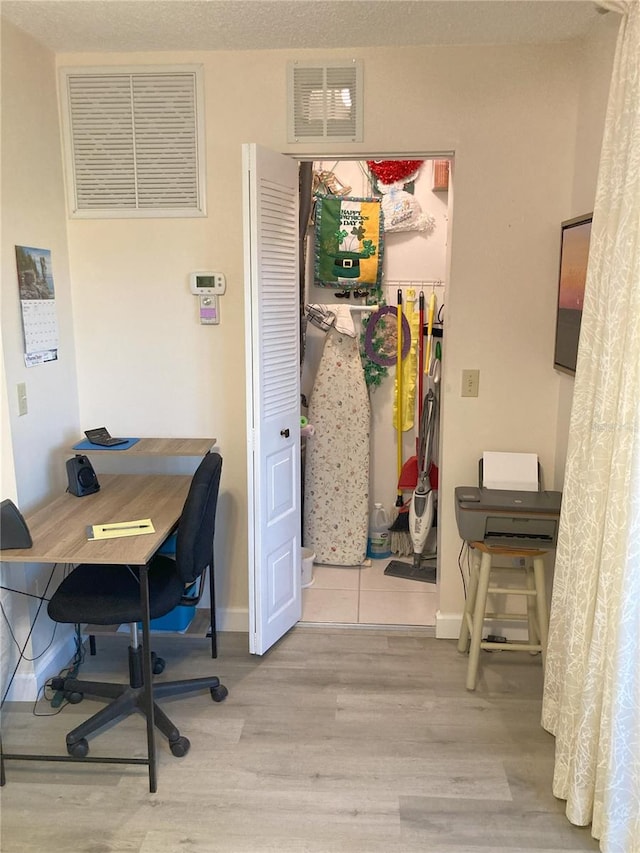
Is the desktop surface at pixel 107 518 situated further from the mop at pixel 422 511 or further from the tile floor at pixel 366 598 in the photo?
the mop at pixel 422 511

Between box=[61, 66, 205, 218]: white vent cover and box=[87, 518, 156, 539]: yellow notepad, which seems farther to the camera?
box=[61, 66, 205, 218]: white vent cover

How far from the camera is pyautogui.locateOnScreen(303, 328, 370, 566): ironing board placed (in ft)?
12.4

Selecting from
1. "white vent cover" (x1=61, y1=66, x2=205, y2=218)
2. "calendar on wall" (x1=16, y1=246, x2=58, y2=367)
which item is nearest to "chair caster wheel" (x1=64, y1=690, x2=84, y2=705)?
"calendar on wall" (x1=16, y1=246, x2=58, y2=367)

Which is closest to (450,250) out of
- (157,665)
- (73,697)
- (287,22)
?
(287,22)

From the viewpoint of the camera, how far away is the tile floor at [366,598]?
Answer: 10.6 feet

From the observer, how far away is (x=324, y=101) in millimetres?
2742

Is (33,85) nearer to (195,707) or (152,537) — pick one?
(152,537)

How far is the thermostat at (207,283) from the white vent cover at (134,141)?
253 mm

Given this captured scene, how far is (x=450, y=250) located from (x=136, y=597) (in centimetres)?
183

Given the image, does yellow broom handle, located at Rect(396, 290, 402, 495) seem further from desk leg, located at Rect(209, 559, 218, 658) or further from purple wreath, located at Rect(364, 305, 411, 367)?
desk leg, located at Rect(209, 559, 218, 658)

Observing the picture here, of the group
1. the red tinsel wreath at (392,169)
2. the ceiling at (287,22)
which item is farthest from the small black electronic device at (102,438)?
the red tinsel wreath at (392,169)

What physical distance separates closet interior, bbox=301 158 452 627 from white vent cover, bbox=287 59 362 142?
83 cm

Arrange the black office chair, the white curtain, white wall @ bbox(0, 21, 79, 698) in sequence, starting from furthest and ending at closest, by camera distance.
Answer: white wall @ bbox(0, 21, 79, 698), the black office chair, the white curtain

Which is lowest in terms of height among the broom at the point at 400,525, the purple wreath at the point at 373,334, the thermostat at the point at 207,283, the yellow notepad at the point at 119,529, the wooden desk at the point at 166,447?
the broom at the point at 400,525
